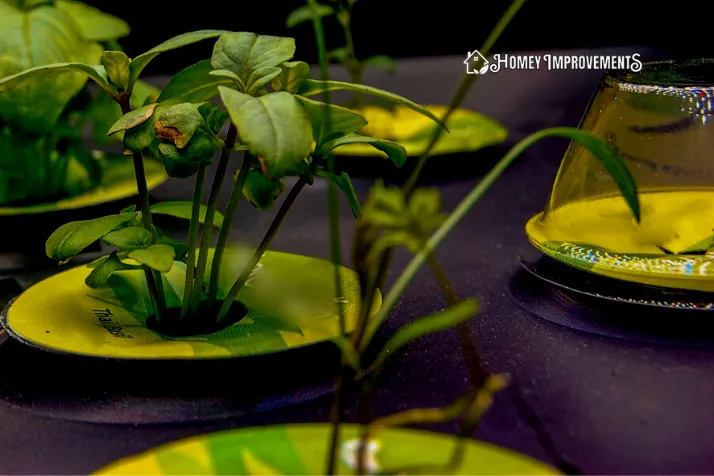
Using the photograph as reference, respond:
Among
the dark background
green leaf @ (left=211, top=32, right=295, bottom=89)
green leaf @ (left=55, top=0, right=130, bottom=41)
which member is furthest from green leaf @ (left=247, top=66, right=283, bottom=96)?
the dark background

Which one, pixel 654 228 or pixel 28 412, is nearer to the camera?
pixel 28 412

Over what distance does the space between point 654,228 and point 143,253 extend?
505 millimetres

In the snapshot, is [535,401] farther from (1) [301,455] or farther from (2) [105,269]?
(2) [105,269]

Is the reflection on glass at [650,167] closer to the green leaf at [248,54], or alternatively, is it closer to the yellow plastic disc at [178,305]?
the yellow plastic disc at [178,305]

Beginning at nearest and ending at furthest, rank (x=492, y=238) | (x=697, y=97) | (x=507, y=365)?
1. (x=507, y=365)
2. (x=697, y=97)
3. (x=492, y=238)

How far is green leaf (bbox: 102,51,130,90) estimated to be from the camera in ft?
2.02

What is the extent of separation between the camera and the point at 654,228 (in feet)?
2.77

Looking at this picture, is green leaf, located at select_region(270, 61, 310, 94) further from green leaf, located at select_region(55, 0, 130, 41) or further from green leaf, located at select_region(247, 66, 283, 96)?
green leaf, located at select_region(55, 0, 130, 41)

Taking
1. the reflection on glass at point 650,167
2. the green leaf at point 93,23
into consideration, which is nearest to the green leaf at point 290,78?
the reflection on glass at point 650,167

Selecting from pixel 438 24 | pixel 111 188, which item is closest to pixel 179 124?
pixel 111 188

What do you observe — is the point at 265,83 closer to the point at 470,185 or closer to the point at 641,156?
the point at 641,156

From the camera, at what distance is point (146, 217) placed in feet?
2.20

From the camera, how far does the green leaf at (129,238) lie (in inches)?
24.5

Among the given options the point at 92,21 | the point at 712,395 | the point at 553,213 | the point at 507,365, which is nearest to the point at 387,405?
the point at 507,365
